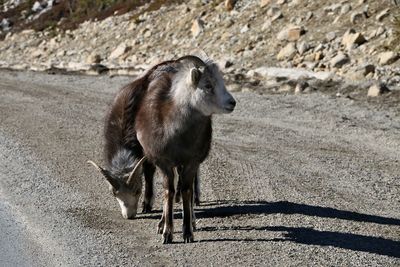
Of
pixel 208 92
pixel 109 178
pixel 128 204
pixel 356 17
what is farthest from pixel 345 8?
pixel 208 92

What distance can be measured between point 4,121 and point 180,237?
365 inches

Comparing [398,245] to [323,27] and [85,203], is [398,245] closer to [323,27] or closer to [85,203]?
[85,203]

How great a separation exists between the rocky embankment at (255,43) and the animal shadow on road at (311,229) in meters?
7.99

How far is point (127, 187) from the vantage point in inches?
362

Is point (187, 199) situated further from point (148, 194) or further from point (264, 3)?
point (264, 3)

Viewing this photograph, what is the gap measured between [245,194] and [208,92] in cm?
277

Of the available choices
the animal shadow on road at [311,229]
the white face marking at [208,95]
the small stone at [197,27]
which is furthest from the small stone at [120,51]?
the white face marking at [208,95]

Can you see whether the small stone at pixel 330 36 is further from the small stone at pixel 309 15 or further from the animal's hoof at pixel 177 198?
the animal's hoof at pixel 177 198

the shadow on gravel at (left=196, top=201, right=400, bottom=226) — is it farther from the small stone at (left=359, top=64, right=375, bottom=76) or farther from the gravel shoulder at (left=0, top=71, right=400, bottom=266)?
the small stone at (left=359, top=64, right=375, bottom=76)

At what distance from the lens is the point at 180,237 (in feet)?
28.7

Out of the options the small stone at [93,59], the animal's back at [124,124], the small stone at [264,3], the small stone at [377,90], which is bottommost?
the small stone at [93,59]

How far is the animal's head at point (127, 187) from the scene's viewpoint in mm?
9078

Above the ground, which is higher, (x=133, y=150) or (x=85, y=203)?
(x=133, y=150)

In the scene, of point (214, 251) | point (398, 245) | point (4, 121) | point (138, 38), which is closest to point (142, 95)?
point (214, 251)
